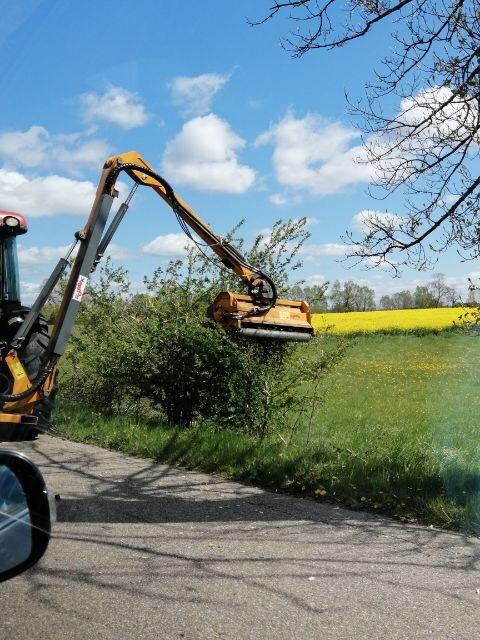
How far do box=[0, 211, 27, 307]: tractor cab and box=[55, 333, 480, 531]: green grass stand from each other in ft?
6.64

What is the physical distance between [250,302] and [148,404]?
13.0 feet

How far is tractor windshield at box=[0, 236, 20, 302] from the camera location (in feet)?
28.5

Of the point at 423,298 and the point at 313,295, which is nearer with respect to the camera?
the point at 313,295

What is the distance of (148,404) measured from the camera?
34.8 ft

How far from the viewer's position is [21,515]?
6.86 ft

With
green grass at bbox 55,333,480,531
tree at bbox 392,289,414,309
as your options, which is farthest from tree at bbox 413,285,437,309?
green grass at bbox 55,333,480,531

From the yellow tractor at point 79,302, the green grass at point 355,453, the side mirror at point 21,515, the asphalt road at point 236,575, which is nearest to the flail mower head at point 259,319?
the yellow tractor at point 79,302

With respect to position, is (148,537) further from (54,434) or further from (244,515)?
(54,434)

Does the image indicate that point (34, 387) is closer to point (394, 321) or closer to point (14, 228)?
point (14, 228)

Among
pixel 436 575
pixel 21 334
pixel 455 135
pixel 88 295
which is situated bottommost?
pixel 436 575

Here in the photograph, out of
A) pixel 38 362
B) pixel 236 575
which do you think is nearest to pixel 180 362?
pixel 38 362

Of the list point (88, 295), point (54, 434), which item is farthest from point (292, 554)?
point (88, 295)

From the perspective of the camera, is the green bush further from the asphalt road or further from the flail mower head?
the asphalt road

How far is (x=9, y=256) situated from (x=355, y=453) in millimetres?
5029
